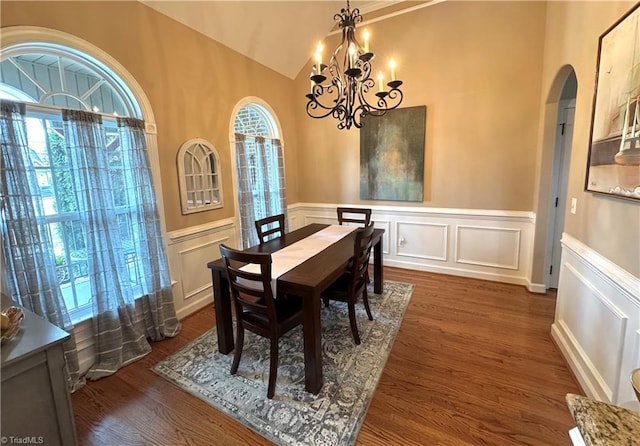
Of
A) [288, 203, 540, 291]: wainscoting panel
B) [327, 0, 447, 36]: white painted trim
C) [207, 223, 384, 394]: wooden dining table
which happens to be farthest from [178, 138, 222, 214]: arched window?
[327, 0, 447, 36]: white painted trim

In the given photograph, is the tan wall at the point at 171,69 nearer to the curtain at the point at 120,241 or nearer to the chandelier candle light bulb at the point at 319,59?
the curtain at the point at 120,241

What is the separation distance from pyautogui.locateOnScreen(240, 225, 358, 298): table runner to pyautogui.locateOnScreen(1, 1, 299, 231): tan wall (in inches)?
46.6

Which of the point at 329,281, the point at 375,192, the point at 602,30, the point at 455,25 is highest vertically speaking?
the point at 455,25

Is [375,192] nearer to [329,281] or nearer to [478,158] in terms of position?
[478,158]

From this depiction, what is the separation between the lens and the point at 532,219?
11.1ft

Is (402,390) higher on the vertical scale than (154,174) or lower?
lower

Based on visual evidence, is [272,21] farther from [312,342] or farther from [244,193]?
[312,342]

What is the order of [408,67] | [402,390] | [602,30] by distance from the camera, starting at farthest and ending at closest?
[408,67], [402,390], [602,30]

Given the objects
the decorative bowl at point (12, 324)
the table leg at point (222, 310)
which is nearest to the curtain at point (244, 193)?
the table leg at point (222, 310)

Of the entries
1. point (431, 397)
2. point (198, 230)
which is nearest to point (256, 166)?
point (198, 230)

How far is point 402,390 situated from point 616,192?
1747 mm

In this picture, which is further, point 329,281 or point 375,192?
point 375,192

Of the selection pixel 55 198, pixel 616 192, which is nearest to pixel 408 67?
pixel 616 192

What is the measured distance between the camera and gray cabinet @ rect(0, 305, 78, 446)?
3.73 ft
